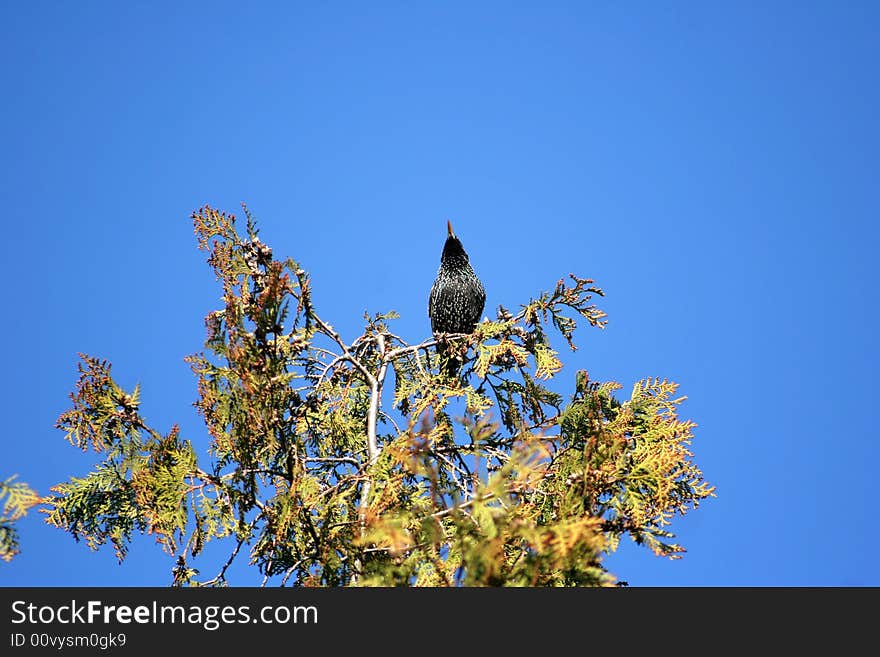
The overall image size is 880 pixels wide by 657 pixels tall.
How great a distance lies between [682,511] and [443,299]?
403cm

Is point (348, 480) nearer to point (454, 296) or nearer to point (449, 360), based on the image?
point (449, 360)

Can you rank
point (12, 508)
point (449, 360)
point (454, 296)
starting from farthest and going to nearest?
point (454, 296) < point (449, 360) < point (12, 508)

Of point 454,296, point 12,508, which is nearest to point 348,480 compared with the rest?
point 12,508

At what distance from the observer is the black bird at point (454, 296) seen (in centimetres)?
823

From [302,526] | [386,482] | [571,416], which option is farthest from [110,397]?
[571,416]

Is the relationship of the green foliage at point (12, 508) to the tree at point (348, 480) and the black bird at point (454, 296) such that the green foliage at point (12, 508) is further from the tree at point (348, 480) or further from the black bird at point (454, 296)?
the black bird at point (454, 296)

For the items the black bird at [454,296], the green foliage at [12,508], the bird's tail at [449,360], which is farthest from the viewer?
the black bird at [454,296]

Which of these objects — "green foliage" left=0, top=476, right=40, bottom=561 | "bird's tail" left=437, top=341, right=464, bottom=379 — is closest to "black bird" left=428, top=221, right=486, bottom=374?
"bird's tail" left=437, top=341, right=464, bottom=379

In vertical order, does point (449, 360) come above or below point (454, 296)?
below

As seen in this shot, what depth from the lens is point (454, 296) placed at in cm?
827

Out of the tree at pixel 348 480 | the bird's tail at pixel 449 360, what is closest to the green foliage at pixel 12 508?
the tree at pixel 348 480

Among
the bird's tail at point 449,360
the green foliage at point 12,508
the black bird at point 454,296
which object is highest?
the black bird at point 454,296
